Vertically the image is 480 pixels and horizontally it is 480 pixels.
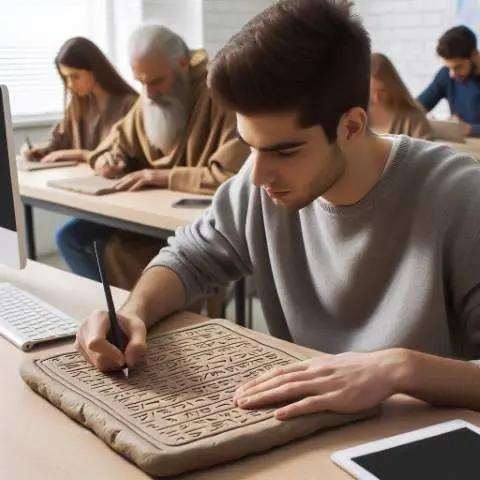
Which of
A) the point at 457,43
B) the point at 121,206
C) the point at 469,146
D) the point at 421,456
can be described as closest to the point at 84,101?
the point at 121,206

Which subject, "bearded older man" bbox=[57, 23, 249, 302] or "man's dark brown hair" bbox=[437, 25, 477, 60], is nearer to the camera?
"bearded older man" bbox=[57, 23, 249, 302]

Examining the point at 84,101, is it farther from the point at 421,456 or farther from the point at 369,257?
the point at 421,456

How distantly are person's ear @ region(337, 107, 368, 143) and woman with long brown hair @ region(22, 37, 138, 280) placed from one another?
87.1 inches

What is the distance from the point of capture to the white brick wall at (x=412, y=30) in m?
4.38

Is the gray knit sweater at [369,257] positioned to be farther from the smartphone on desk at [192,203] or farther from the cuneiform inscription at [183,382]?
the smartphone on desk at [192,203]

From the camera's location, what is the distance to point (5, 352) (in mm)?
1172

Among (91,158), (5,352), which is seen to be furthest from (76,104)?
(5,352)

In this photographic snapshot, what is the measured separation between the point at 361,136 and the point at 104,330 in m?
0.48

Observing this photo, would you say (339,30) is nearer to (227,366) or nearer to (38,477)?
(227,366)

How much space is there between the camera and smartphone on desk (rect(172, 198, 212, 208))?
2.27m

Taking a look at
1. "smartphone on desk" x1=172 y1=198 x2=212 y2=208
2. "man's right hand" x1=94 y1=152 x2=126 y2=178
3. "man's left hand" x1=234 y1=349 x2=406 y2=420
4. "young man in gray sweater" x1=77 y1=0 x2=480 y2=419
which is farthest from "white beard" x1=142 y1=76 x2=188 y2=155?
"man's left hand" x1=234 y1=349 x2=406 y2=420

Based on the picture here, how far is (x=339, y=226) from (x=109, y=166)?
1.69m

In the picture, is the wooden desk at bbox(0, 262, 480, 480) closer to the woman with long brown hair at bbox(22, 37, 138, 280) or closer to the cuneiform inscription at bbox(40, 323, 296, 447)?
the cuneiform inscription at bbox(40, 323, 296, 447)

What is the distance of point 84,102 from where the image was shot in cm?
→ 340
